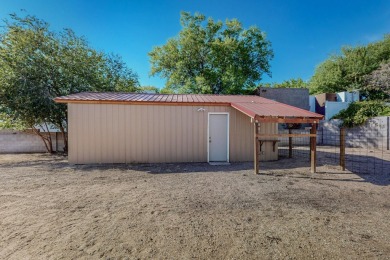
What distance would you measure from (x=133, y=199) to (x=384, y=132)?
1454cm

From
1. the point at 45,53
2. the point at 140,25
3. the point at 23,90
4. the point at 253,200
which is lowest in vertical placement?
the point at 253,200

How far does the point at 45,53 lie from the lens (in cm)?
1025

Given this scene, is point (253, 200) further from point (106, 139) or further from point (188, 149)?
point (106, 139)

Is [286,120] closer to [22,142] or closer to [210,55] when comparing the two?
[22,142]

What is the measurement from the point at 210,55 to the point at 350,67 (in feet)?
55.4

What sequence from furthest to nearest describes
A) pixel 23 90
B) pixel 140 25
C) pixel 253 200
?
pixel 140 25, pixel 23 90, pixel 253 200

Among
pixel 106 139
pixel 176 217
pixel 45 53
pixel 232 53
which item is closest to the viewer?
pixel 176 217

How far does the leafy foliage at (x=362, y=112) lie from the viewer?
12734mm

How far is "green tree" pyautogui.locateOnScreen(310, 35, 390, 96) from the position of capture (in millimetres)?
21312

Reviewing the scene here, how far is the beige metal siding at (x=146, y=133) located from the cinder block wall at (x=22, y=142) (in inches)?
156

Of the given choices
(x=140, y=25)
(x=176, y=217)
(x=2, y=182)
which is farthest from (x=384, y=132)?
(x=2, y=182)

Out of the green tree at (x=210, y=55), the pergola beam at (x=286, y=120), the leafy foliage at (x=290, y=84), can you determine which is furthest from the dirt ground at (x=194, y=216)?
the leafy foliage at (x=290, y=84)

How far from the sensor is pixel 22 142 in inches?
414

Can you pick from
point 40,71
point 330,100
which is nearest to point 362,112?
point 330,100
